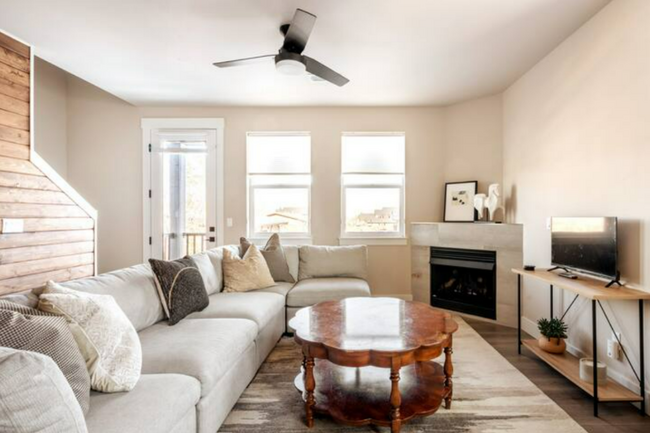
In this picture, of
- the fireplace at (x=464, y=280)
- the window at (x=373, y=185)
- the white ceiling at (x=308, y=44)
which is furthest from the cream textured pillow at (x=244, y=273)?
the fireplace at (x=464, y=280)

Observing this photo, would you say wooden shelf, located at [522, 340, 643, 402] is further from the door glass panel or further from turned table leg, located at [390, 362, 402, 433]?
the door glass panel

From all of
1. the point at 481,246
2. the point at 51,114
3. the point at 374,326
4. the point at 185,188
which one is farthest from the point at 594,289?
the point at 51,114

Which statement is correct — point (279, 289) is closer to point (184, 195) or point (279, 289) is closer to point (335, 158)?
point (335, 158)

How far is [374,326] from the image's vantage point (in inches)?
82.5

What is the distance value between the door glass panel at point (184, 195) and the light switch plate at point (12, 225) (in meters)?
1.80

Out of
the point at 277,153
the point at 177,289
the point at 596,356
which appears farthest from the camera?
the point at 277,153

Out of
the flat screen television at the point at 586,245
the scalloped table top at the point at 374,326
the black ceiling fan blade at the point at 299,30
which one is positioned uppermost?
the black ceiling fan blade at the point at 299,30

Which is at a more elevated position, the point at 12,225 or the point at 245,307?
the point at 12,225

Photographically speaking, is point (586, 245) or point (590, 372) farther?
point (586, 245)

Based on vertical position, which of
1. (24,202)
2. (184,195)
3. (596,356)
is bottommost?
(596,356)

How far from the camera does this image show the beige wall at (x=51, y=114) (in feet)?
13.8

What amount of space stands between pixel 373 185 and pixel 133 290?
3.31 m

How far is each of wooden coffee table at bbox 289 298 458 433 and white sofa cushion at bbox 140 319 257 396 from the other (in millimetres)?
364

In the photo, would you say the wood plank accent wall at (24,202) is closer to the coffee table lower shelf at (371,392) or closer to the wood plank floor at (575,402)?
the coffee table lower shelf at (371,392)
